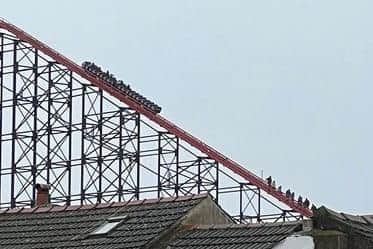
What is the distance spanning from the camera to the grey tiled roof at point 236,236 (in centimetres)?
1149

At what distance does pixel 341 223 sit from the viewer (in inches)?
363

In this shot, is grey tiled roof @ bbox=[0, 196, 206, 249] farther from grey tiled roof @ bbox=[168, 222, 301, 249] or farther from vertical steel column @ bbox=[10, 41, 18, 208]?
vertical steel column @ bbox=[10, 41, 18, 208]

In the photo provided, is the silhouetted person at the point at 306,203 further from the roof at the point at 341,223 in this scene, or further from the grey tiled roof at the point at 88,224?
the roof at the point at 341,223

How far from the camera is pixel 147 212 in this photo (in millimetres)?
13688

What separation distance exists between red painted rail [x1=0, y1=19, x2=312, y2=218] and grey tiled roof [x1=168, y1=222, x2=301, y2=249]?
61.2ft

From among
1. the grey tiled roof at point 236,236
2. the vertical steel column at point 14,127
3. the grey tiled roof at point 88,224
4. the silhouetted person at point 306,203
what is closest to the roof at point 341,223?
the grey tiled roof at point 236,236

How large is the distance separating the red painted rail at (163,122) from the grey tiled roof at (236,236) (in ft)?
61.2

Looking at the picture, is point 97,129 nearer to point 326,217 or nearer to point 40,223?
point 40,223

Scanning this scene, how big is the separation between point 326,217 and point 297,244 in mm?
1162

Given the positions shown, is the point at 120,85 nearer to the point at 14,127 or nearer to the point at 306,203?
the point at 14,127

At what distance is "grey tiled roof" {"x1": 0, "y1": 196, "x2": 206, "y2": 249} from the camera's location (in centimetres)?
1293

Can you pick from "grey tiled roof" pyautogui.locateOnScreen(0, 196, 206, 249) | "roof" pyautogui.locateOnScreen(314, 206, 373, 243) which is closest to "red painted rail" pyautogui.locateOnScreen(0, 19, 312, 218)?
"grey tiled roof" pyautogui.locateOnScreen(0, 196, 206, 249)

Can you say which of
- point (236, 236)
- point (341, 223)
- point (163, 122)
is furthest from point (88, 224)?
point (163, 122)

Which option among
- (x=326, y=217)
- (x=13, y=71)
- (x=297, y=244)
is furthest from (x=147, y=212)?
(x=13, y=71)
